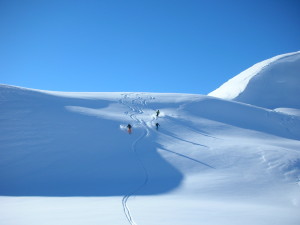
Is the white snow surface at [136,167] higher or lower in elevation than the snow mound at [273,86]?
lower

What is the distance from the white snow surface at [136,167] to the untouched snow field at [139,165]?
0.22 feet

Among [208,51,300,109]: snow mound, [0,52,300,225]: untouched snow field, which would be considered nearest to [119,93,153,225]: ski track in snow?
[0,52,300,225]: untouched snow field

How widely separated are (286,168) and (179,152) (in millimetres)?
8139

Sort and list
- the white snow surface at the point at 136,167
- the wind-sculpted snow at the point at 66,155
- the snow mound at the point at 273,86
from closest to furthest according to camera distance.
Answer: the white snow surface at the point at 136,167, the wind-sculpted snow at the point at 66,155, the snow mound at the point at 273,86

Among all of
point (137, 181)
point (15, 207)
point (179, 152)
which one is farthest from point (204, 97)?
point (15, 207)

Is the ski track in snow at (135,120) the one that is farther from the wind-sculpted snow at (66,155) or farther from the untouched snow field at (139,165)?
the wind-sculpted snow at (66,155)

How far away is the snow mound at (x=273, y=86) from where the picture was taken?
59.8 m

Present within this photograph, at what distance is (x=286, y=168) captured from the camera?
56.0 ft

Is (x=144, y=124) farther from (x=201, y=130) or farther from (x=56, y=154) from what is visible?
(x=56, y=154)

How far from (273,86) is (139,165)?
59.4 m

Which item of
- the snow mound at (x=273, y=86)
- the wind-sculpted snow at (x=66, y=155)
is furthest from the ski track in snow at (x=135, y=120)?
the snow mound at (x=273, y=86)

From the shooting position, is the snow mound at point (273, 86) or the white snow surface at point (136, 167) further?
the snow mound at point (273, 86)

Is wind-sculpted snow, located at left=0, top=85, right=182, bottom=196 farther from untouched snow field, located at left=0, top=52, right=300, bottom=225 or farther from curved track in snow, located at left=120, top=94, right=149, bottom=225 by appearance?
curved track in snow, located at left=120, top=94, right=149, bottom=225

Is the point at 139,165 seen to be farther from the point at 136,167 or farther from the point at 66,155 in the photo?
the point at 66,155
